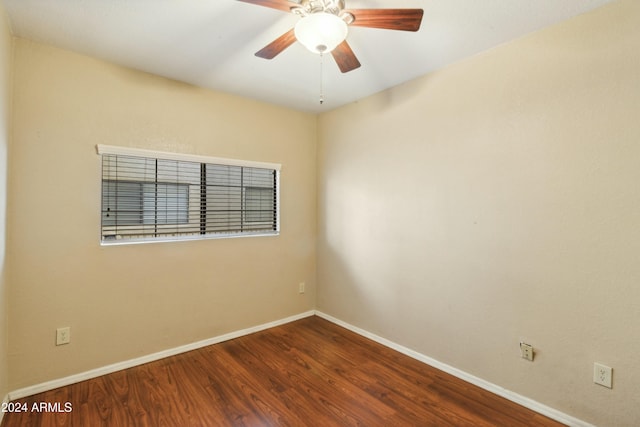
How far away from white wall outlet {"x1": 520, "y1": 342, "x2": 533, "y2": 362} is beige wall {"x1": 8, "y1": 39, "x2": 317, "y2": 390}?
7.52 feet

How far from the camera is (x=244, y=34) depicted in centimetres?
199

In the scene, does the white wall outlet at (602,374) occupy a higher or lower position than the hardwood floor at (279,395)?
higher

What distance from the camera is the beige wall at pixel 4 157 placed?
5.80 feet

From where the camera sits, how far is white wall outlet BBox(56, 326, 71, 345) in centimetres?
218

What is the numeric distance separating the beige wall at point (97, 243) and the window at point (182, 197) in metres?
0.09

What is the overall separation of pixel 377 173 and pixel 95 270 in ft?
8.17

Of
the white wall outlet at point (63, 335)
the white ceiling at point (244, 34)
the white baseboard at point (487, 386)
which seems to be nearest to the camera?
the white ceiling at point (244, 34)

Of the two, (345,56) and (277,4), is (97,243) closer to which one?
(277,4)

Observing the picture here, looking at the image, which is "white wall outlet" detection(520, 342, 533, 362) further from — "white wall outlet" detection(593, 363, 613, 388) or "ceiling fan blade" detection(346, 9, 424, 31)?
"ceiling fan blade" detection(346, 9, 424, 31)

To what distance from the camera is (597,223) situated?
1.74 m

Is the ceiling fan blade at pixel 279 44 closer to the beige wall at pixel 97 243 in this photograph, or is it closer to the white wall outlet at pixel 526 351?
the beige wall at pixel 97 243

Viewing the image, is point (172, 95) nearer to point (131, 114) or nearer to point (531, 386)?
point (131, 114)

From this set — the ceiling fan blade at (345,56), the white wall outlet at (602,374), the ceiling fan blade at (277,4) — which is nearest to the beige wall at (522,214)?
the white wall outlet at (602,374)

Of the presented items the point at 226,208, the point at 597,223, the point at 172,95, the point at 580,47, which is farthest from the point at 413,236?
the point at 172,95
